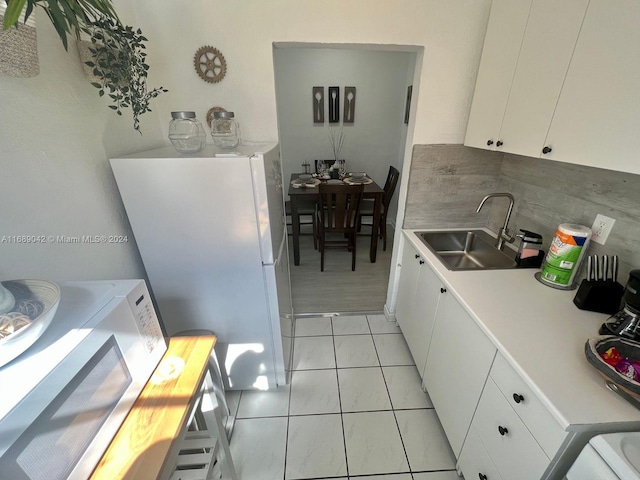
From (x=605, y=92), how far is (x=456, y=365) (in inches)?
46.0

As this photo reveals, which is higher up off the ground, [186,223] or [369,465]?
[186,223]

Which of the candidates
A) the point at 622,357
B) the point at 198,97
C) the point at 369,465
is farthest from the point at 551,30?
the point at 369,465

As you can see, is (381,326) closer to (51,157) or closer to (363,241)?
(363,241)

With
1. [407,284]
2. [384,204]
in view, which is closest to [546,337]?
[407,284]

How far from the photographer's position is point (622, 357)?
82 centimetres

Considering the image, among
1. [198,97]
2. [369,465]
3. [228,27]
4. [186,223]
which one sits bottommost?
[369,465]

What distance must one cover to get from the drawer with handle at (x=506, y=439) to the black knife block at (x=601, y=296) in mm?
538

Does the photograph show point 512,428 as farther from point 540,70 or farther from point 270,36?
point 270,36

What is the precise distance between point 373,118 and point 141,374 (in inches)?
150

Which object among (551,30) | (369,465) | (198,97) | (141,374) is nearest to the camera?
(141,374)

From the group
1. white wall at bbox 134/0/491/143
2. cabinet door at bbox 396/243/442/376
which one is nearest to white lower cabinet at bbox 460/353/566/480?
cabinet door at bbox 396/243/442/376

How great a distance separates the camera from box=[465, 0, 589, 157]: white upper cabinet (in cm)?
99

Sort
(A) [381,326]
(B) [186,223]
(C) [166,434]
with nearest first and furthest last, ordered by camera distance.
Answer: (C) [166,434]
(B) [186,223]
(A) [381,326]

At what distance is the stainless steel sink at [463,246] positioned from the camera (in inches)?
69.2
